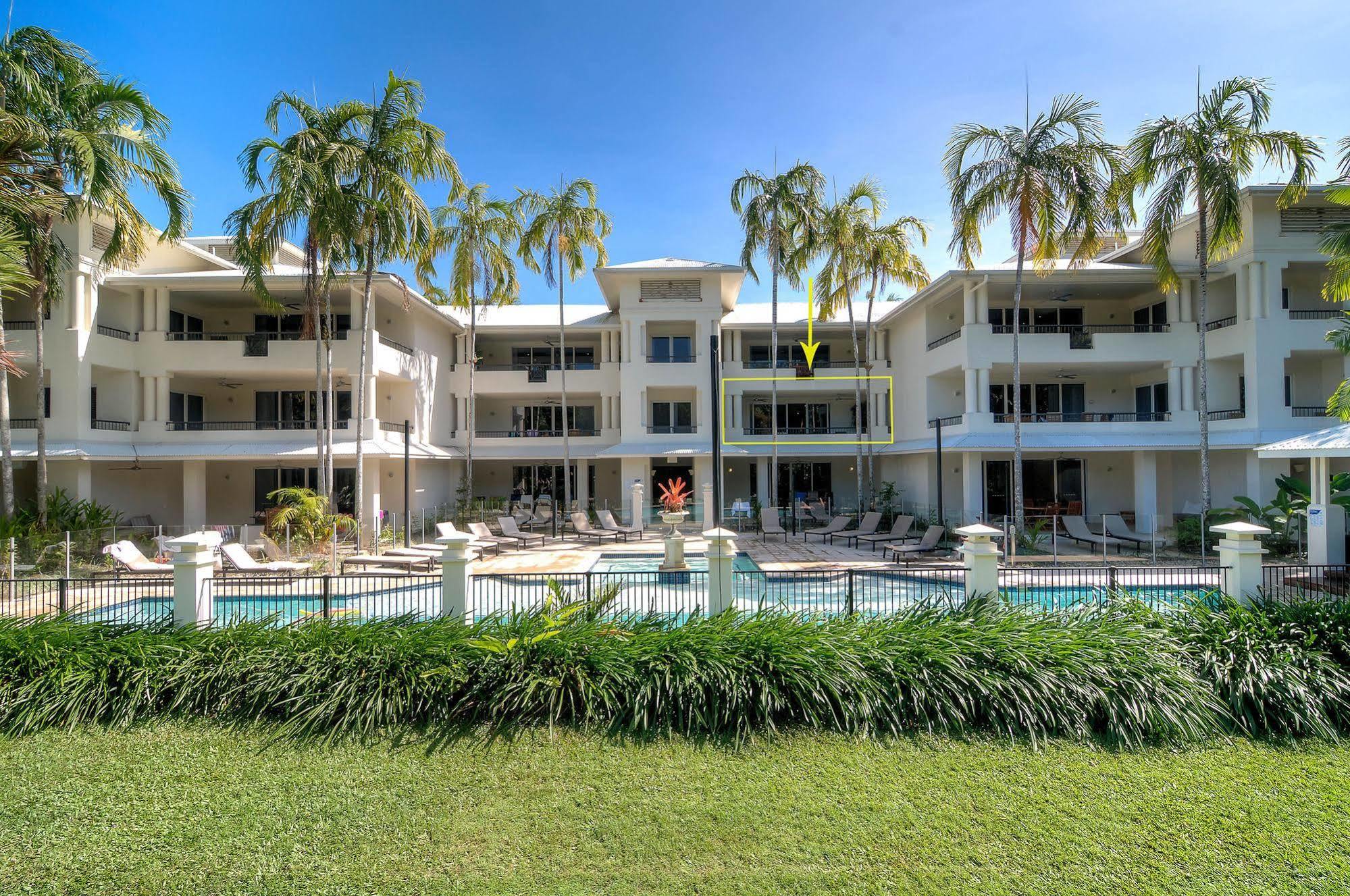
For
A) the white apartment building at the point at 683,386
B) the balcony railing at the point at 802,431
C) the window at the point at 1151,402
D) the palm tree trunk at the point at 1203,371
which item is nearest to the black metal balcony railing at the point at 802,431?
the balcony railing at the point at 802,431

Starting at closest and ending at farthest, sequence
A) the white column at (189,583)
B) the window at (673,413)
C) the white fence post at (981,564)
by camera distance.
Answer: the white column at (189,583)
the white fence post at (981,564)
the window at (673,413)

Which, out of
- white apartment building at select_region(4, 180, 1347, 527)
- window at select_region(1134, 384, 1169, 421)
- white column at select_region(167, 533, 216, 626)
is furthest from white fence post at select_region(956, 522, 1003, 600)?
window at select_region(1134, 384, 1169, 421)

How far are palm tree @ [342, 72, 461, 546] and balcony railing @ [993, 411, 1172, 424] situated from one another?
733 inches

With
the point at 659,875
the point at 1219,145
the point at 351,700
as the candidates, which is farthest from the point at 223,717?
the point at 1219,145

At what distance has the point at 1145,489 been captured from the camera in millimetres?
Answer: 20562

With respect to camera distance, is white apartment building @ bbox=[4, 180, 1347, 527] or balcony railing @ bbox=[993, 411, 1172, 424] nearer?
white apartment building @ bbox=[4, 180, 1347, 527]

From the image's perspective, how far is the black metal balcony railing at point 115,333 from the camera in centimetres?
1898

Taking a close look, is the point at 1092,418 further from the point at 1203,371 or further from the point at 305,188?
the point at 305,188

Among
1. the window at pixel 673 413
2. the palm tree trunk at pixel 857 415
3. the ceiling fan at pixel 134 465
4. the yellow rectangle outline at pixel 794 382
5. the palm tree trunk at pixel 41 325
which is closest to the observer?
the palm tree trunk at pixel 41 325

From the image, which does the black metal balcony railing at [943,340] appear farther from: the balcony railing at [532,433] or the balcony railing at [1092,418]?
the balcony railing at [532,433]

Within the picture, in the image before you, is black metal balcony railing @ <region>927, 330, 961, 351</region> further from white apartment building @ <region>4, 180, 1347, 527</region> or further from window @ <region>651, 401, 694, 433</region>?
window @ <region>651, 401, 694, 433</region>

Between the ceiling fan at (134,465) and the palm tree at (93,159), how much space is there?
3.11 metres

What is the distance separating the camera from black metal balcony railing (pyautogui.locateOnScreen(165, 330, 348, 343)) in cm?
2019

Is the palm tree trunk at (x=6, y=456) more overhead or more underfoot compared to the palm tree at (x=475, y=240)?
more underfoot
